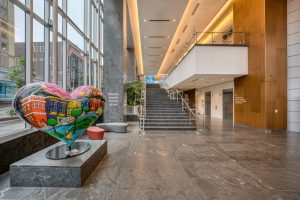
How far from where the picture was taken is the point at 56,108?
3.20 meters

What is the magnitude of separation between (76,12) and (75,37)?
44.4 inches

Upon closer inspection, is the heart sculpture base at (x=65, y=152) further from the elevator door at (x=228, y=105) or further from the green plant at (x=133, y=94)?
the elevator door at (x=228, y=105)

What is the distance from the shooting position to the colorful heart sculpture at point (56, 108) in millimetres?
3080

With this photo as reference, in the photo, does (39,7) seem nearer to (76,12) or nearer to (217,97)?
(76,12)

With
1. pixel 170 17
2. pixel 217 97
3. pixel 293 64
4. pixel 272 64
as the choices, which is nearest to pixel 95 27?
pixel 170 17

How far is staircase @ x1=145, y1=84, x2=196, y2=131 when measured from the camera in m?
9.53

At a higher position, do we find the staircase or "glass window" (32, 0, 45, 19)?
"glass window" (32, 0, 45, 19)

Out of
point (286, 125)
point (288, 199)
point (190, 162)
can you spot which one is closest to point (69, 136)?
point (190, 162)

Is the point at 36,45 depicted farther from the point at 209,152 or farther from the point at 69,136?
the point at 209,152

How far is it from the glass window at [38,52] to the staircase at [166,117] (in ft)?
17.5

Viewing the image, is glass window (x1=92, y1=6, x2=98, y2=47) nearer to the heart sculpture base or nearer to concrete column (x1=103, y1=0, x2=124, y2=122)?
concrete column (x1=103, y1=0, x2=124, y2=122)

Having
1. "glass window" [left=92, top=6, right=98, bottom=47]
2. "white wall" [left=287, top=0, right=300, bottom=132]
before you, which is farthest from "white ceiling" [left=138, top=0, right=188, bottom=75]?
"white wall" [left=287, top=0, right=300, bottom=132]

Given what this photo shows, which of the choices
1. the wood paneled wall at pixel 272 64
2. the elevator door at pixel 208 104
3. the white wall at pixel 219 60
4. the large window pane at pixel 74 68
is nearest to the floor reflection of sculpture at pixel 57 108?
the large window pane at pixel 74 68

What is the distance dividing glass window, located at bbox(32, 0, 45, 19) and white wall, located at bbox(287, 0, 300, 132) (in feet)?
31.9
